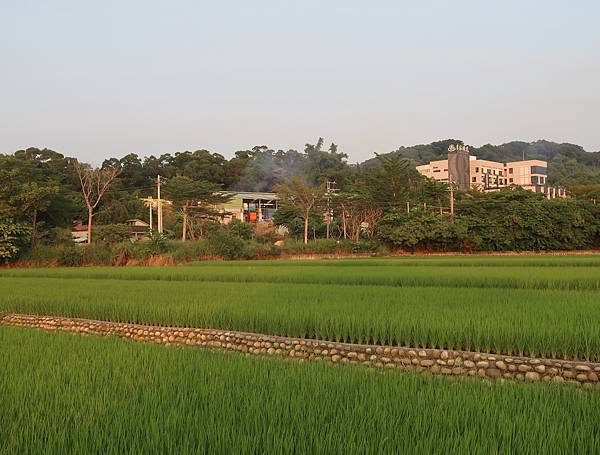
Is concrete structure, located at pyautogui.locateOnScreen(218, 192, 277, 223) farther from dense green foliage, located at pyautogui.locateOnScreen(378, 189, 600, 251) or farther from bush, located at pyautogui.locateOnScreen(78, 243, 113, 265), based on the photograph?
bush, located at pyautogui.locateOnScreen(78, 243, 113, 265)

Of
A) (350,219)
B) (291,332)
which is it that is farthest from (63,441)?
(350,219)

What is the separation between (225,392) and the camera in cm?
373

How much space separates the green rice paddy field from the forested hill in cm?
7431

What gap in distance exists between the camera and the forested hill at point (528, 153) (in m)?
79.8

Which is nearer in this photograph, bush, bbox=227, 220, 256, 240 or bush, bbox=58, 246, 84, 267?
bush, bbox=58, 246, 84, 267

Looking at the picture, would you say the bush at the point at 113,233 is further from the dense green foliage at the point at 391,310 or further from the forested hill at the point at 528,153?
the forested hill at the point at 528,153

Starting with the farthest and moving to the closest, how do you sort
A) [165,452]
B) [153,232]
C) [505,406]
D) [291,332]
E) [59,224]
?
[59,224] < [153,232] < [291,332] < [505,406] < [165,452]

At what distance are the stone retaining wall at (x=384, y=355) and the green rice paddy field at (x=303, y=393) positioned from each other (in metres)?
0.48

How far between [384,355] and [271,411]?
9.39 ft

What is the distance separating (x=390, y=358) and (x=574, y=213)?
28422 mm

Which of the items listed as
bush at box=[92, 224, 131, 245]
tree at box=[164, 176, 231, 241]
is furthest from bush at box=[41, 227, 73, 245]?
tree at box=[164, 176, 231, 241]

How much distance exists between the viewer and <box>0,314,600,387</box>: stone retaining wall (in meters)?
5.00

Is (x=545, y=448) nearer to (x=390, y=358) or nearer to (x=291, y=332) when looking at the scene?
(x=390, y=358)

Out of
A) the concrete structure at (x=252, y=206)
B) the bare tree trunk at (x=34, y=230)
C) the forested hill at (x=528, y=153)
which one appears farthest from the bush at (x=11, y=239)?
the forested hill at (x=528, y=153)
